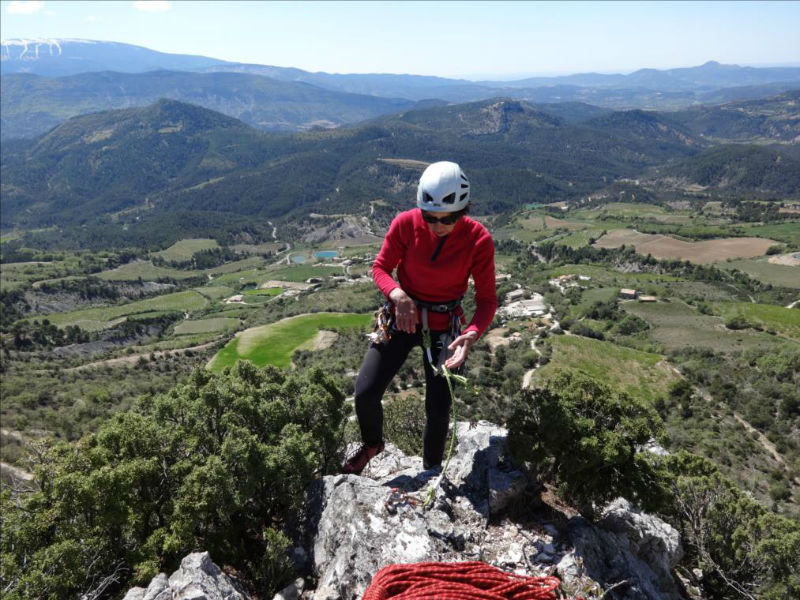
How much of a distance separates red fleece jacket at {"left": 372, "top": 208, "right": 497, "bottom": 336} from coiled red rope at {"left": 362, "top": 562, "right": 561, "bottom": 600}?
281 centimetres

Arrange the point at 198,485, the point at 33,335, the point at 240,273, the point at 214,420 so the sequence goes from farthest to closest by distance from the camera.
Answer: the point at 240,273
the point at 33,335
the point at 214,420
the point at 198,485

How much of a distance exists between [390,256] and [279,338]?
80173mm

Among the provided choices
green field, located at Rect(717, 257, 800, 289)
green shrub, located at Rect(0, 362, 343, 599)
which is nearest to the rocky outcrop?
green shrub, located at Rect(0, 362, 343, 599)

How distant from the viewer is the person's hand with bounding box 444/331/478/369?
18.5 ft

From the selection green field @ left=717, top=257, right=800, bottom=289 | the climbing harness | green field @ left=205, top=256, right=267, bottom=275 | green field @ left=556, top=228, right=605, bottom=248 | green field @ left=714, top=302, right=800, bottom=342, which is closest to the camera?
the climbing harness

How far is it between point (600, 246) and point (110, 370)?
14054 centimetres

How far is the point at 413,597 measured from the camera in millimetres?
3914

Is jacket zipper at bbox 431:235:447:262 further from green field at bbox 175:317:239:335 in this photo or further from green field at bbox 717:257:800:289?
green field at bbox 717:257:800:289

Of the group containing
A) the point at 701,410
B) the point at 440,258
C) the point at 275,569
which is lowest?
the point at 701,410

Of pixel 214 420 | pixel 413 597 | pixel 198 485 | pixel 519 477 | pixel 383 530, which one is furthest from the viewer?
pixel 214 420

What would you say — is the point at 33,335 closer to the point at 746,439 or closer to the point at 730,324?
the point at 746,439

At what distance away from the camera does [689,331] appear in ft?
247

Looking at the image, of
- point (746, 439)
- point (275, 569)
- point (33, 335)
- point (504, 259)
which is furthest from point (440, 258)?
point (504, 259)

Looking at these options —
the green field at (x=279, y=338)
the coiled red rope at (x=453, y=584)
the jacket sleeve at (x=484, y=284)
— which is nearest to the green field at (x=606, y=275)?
the green field at (x=279, y=338)
